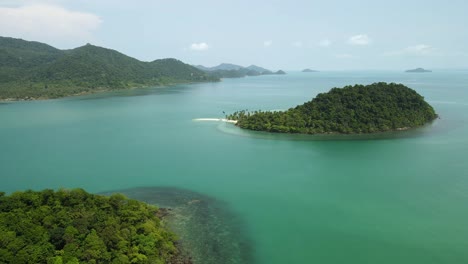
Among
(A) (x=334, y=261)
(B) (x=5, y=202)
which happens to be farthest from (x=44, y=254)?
(A) (x=334, y=261)

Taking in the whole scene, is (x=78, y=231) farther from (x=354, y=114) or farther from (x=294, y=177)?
(x=354, y=114)

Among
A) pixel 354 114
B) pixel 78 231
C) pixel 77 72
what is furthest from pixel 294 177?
pixel 77 72

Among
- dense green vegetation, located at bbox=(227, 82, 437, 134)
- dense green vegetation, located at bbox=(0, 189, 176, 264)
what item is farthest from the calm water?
dense green vegetation, located at bbox=(0, 189, 176, 264)

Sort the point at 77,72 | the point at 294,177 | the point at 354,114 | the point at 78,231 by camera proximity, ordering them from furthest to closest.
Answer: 1. the point at 77,72
2. the point at 354,114
3. the point at 294,177
4. the point at 78,231

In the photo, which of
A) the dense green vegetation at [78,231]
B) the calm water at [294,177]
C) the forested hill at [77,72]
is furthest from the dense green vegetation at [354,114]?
the forested hill at [77,72]

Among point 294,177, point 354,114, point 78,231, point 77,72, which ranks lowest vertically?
point 294,177

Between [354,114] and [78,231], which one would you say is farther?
Answer: [354,114]

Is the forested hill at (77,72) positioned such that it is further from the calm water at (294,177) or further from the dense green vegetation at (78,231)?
the dense green vegetation at (78,231)
